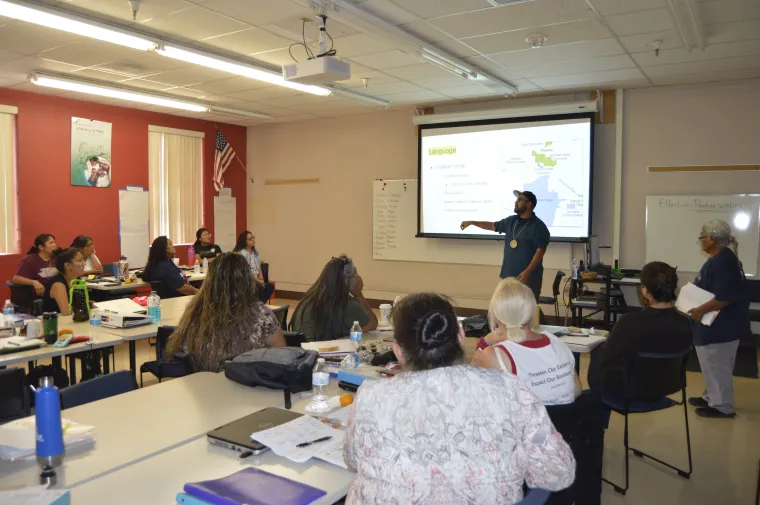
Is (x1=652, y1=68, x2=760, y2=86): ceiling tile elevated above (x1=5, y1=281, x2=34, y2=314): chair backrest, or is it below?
above

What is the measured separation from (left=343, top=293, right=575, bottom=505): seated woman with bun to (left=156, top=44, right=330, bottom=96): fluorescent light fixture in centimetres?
401

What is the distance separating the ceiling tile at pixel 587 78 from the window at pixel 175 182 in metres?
5.72

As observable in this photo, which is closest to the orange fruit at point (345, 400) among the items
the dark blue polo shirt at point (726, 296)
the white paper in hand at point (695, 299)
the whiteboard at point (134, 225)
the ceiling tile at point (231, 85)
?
the white paper in hand at point (695, 299)

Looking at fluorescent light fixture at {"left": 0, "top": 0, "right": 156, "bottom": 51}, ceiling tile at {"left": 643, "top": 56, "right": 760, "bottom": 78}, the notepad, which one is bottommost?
the notepad

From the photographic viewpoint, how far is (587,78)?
6.69 metres

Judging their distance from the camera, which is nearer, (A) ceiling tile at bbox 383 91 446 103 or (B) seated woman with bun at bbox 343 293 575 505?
(B) seated woman with bun at bbox 343 293 575 505

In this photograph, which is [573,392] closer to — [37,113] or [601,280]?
[601,280]

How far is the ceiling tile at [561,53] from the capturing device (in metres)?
5.35

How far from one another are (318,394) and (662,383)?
2.07m

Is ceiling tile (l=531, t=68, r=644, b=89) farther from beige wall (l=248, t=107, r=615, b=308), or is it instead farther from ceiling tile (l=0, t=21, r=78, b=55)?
ceiling tile (l=0, t=21, r=78, b=55)

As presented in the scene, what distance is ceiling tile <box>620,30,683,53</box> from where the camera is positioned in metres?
5.01

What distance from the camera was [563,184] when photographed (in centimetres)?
751

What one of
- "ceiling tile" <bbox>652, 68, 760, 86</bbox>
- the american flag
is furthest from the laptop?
the american flag

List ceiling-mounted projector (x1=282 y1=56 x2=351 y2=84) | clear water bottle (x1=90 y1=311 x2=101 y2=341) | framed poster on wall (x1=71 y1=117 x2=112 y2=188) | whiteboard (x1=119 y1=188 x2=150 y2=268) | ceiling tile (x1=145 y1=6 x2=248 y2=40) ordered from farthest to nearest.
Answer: whiteboard (x1=119 y1=188 x2=150 y2=268)
framed poster on wall (x1=71 y1=117 x2=112 y2=188)
ceiling tile (x1=145 y1=6 x2=248 y2=40)
ceiling-mounted projector (x1=282 y1=56 x2=351 y2=84)
clear water bottle (x1=90 y1=311 x2=101 y2=341)
